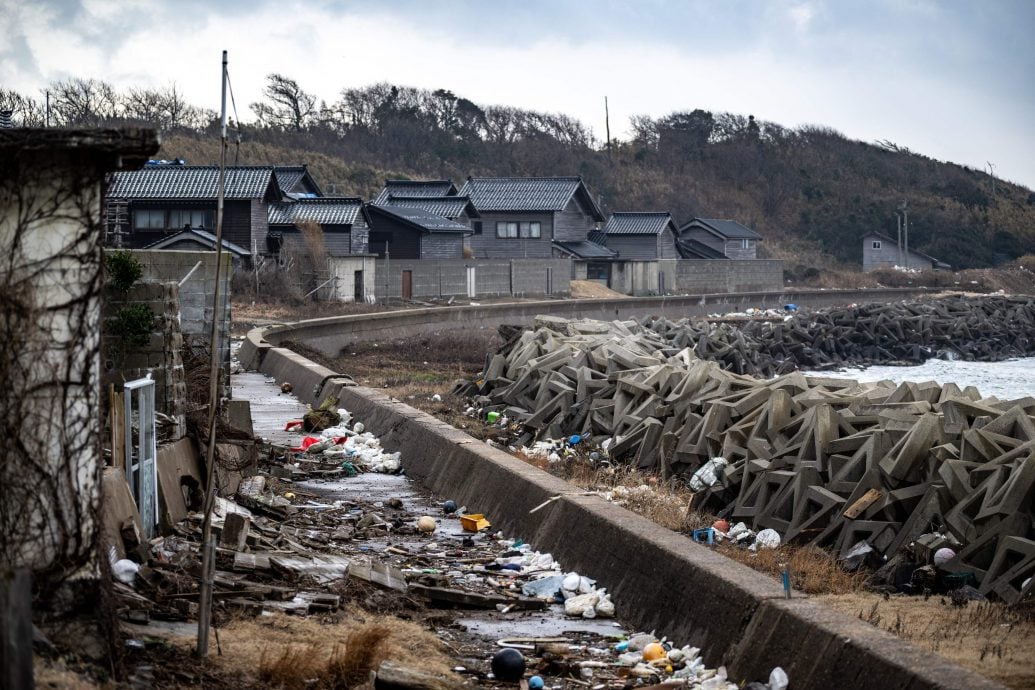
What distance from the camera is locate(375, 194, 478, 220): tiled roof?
69.5 meters

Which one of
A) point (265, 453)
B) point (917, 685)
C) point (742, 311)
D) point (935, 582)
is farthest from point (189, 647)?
point (742, 311)

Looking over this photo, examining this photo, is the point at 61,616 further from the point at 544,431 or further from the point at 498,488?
the point at 544,431

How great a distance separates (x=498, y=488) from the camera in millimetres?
11383

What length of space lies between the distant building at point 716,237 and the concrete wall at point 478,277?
25100 millimetres

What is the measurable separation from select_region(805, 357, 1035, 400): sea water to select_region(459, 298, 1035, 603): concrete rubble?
17.2m

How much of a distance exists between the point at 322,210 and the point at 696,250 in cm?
3632

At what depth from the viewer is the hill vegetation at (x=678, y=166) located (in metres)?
110

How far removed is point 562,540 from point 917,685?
4418 millimetres

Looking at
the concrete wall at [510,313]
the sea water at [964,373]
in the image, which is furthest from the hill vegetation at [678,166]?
the sea water at [964,373]

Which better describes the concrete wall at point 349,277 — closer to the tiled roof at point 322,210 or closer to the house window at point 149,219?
the tiled roof at point 322,210

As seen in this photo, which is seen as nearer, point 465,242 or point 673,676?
point 673,676

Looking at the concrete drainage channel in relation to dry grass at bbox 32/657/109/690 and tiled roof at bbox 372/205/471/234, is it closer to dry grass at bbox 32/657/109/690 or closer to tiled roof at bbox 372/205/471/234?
dry grass at bbox 32/657/109/690

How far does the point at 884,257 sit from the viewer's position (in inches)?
4166

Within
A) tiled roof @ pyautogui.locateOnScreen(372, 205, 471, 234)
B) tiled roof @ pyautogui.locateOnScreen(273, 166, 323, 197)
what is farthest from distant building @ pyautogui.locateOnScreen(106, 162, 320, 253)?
tiled roof @ pyautogui.locateOnScreen(273, 166, 323, 197)
